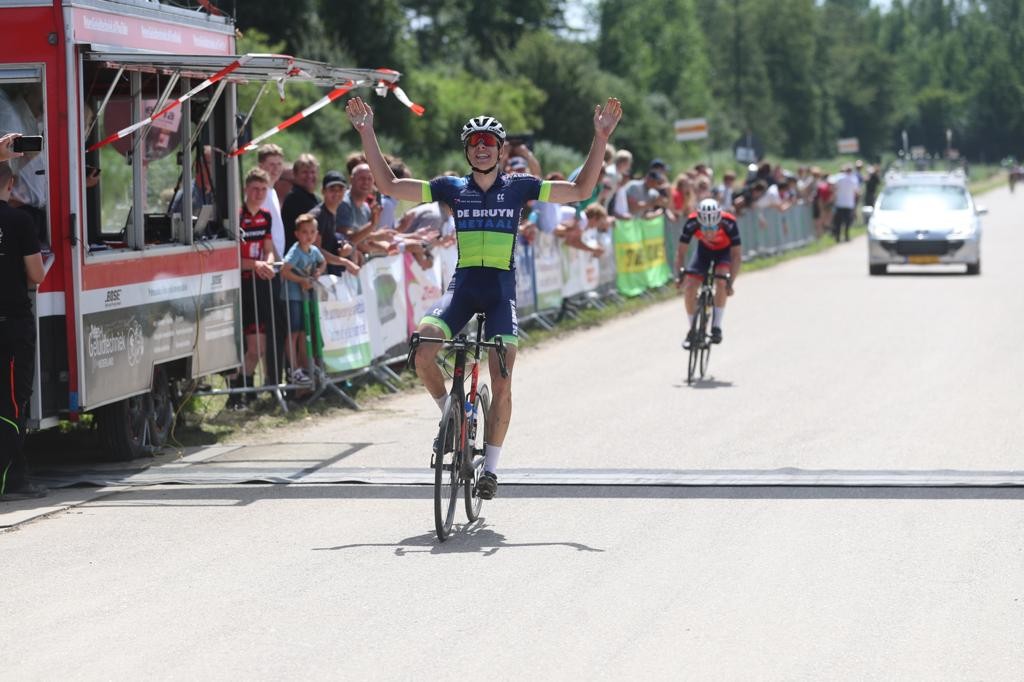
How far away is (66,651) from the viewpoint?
622cm

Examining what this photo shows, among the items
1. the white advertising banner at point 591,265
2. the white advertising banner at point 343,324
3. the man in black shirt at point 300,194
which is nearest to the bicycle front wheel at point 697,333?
the white advertising banner at point 343,324

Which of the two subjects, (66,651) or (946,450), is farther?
(946,450)

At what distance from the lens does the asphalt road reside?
6145 mm

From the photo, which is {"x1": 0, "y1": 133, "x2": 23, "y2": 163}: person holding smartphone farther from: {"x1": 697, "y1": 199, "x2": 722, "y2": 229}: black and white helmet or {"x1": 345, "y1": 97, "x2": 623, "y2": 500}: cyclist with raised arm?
{"x1": 697, "y1": 199, "x2": 722, "y2": 229}: black and white helmet

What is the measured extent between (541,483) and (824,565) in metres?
2.71

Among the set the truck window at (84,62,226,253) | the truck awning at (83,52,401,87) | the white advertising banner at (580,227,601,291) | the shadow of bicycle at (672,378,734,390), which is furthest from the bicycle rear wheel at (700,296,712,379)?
the white advertising banner at (580,227,601,291)

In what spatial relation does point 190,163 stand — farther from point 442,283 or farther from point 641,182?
point 641,182

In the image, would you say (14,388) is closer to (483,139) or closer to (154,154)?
(154,154)

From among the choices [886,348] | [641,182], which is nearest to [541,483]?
[886,348]

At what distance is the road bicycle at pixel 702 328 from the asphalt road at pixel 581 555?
982mm

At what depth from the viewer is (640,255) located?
25062 mm

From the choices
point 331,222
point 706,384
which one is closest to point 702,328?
point 706,384

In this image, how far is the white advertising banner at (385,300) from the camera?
14.8m

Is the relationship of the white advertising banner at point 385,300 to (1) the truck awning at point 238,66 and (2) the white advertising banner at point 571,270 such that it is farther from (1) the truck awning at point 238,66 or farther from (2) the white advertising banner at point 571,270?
(2) the white advertising banner at point 571,270
